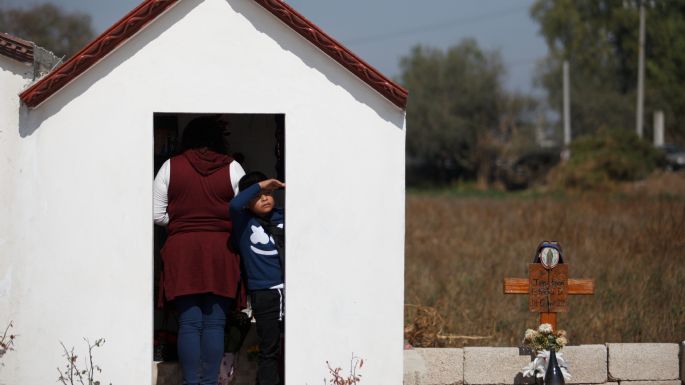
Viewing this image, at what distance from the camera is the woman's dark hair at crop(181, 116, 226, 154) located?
6.02m

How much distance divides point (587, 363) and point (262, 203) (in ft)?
9.13

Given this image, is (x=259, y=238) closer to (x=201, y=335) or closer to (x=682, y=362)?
(x=201, y=335)

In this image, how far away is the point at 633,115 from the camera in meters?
51.5

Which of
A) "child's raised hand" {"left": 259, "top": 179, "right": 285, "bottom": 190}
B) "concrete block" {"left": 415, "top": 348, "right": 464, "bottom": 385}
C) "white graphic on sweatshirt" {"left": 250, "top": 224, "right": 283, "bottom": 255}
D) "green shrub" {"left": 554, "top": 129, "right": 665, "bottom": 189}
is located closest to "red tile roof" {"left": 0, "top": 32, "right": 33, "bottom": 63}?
"child's raised hand" {"left": 259, "top": 179, "right": 285, "bottom": 190}

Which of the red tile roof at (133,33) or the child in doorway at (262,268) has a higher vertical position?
the red tile roof at (133,33)

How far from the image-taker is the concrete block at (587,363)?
22.1 ft

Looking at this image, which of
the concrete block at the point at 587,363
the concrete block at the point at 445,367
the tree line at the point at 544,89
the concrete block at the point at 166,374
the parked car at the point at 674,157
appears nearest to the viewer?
the concrete block at the point at 166,374

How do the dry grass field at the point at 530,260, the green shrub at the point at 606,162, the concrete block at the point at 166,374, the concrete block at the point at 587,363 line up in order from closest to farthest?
the concrete block at the point at 166,374 < the concrete block at the point at 587,363 < the dry grass field at the point at 530,260 < the green shrub at the point at 606,162

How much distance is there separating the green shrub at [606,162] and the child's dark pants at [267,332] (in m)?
24.6

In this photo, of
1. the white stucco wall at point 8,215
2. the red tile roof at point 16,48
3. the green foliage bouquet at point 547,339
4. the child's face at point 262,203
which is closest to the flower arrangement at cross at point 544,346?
the green foliage bouquet at point 547,339

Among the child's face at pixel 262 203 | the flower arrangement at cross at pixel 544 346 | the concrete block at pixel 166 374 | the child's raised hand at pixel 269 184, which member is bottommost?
the concrete block at pixel 166 374

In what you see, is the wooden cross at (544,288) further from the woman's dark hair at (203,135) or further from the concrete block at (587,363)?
the woman's dark hair at (203,135)

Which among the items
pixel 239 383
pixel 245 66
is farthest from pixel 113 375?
pixel 245 66

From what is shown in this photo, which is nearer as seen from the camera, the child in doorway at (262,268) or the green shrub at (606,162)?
the child in doorway at (262,268)
